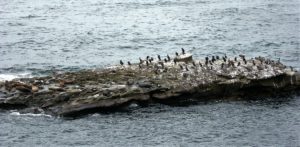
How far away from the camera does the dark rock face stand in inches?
2482

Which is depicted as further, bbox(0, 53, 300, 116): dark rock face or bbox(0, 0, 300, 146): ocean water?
bbox(0, 53, 300, 116): dark rock face

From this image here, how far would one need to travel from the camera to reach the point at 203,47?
98.1 metres

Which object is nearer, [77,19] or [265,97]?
[265,97]

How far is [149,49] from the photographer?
98250 mm

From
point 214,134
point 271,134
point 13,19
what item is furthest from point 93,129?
point 13,19

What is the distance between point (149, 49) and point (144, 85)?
3344 centimetres

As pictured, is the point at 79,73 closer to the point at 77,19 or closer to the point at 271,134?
the point at 271,134

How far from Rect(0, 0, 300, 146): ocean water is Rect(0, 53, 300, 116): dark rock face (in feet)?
5.62

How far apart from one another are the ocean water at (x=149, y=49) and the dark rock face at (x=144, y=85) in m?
1.71

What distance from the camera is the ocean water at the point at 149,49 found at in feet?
186

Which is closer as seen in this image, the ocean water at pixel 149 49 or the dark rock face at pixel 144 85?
the ocean water at pixel 149 49

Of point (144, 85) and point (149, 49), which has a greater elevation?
point (149, 49)

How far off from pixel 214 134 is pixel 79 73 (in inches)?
897

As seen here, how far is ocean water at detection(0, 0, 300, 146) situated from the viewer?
56.8 metres
